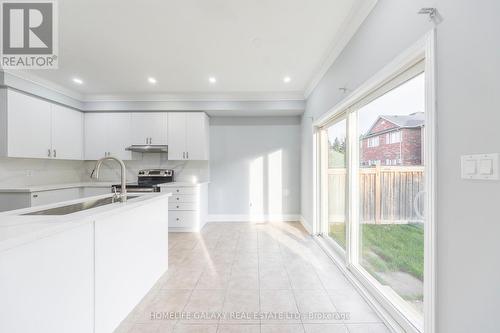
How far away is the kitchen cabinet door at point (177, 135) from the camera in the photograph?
4.55 meters

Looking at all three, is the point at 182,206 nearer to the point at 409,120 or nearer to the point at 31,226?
the point at 31,226

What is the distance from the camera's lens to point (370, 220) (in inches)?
91.1

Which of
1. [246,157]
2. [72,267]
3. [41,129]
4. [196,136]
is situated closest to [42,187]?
[41,129]

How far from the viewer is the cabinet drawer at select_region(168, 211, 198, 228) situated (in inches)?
170

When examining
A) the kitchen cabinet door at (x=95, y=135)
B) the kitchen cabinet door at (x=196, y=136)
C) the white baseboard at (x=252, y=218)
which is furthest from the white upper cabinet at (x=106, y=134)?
the white baseboard at (x=252, y=218)

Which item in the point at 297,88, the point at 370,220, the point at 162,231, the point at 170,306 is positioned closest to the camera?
the point at 170,306

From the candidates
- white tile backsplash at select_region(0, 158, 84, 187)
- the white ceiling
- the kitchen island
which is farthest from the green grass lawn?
white tile backsplash at select_region(0, 158, 84, 187)

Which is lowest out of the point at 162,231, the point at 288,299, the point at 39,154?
the point at 288,299

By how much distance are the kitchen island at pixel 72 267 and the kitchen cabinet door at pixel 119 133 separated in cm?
270

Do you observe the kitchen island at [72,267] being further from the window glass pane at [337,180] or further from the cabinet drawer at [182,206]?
the window glass pane at [337,180]
